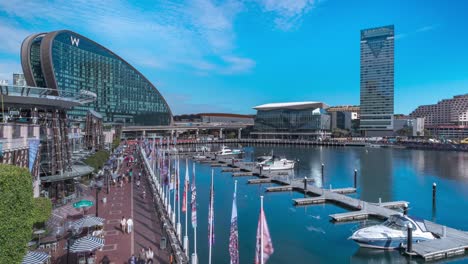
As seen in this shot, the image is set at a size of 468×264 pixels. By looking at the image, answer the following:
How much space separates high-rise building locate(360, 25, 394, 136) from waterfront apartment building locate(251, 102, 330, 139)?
2484 cm

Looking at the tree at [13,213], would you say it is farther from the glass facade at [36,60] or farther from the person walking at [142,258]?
the glass facade at [36,60]

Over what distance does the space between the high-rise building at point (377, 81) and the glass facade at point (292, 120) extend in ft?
82.9

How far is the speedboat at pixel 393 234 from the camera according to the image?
82.8 ft

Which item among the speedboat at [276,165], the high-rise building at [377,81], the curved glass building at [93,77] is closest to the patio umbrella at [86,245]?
the speedboat at [276,165]

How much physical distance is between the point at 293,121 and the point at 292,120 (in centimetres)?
76

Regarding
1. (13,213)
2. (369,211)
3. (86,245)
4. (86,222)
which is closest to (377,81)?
(369,211)

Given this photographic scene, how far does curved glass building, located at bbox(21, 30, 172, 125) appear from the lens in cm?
11138

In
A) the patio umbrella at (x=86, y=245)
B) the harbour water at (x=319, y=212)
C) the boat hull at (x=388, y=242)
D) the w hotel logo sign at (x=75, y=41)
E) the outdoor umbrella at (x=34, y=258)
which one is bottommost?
the harbour water at (x=319, y=212)

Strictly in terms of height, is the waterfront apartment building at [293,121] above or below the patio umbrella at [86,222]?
above

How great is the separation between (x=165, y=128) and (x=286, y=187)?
119925mm

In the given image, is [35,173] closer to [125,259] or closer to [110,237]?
[110,237]

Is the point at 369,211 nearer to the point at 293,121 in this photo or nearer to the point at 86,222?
the point at 86,222

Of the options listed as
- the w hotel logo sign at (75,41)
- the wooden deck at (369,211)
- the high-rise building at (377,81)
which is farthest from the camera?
the high-rise building at (377,81)

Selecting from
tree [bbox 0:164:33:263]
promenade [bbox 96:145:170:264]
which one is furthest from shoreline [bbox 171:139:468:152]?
tree [bbox 0:164:33:263]
